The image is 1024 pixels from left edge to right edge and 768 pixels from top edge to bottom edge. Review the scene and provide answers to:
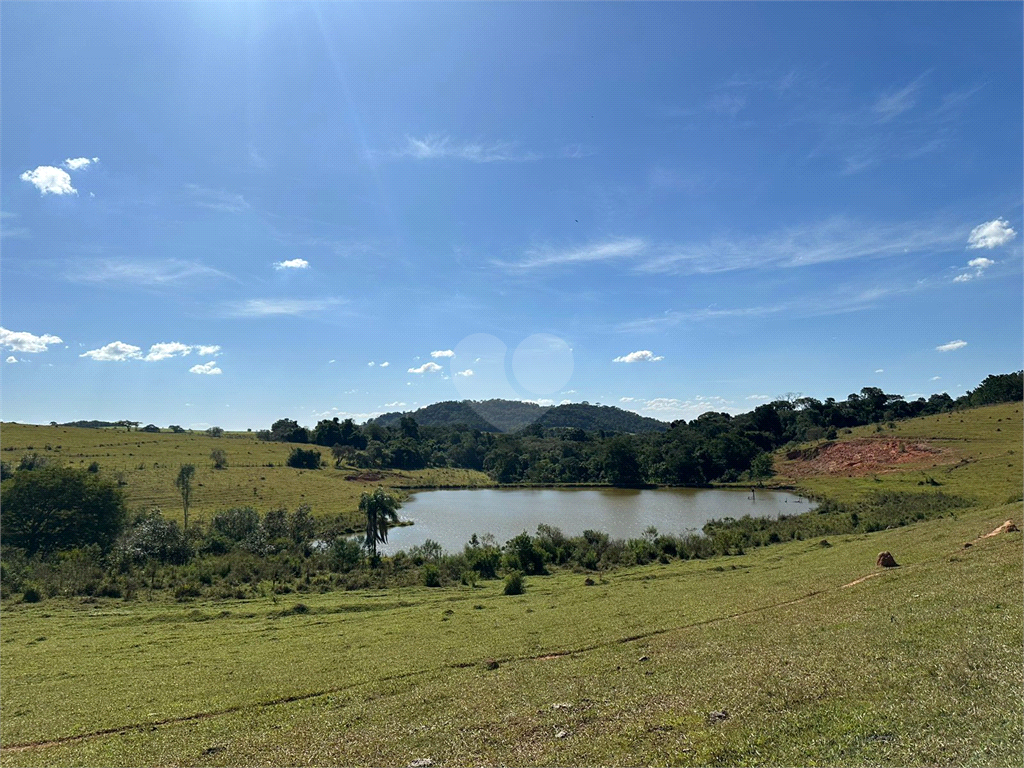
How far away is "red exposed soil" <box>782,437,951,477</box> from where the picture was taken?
267 ft

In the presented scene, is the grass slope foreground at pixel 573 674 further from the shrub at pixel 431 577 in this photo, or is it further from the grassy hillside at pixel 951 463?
the grassy hillside at pixel 951 463

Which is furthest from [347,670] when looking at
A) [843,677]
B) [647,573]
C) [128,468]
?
[128,468]

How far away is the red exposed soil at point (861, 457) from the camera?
81.3m

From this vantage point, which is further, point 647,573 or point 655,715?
point 647,573

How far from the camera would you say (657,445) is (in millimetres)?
126500

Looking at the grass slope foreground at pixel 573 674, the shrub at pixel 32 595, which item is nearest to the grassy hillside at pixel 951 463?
the grass slope foreground at pixel 573 674

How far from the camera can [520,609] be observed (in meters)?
24.1

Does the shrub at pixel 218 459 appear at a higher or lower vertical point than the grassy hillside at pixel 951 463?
higher

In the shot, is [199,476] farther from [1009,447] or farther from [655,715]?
[1009,447]

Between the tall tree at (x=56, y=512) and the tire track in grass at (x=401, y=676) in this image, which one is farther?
the tall tree at (x=56, y=512)

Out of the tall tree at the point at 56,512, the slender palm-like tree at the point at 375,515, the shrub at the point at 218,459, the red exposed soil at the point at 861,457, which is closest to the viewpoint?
the slender palm-like tree at the point at 375,515

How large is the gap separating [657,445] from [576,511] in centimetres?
5601

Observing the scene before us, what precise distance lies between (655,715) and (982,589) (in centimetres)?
1062

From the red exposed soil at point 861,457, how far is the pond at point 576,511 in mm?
14814
